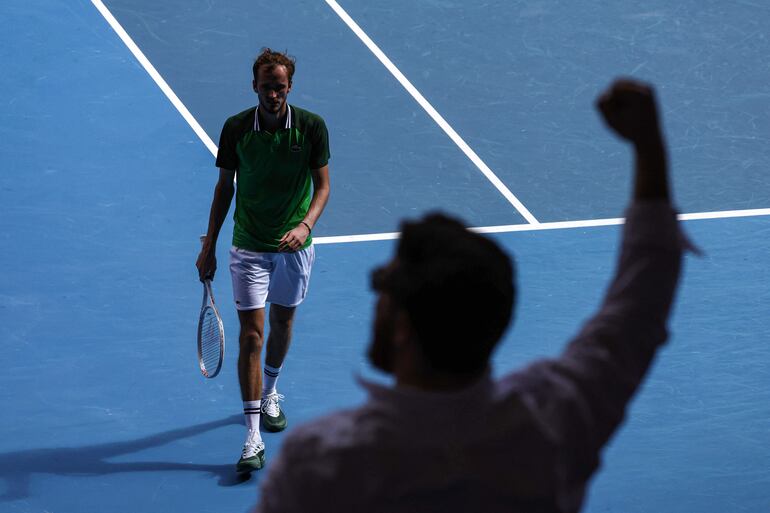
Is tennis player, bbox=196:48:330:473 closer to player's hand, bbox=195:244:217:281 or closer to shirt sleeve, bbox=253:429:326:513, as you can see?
player's hand, bbox=195:244:217:281

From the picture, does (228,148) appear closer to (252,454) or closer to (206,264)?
(206,264)

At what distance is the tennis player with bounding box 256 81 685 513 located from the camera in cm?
163

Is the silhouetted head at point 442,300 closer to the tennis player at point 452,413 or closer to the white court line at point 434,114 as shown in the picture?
the tennis player at point 452,413

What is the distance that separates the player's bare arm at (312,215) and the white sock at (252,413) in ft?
2.96

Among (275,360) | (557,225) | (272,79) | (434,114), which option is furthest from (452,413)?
(434,114)

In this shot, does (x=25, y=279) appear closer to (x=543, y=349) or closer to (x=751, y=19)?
(x=543, y=349)

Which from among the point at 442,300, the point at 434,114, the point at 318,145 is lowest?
the point at 434,114

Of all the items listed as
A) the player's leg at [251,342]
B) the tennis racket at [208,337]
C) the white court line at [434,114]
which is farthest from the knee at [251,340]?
the white court line at [434,114]

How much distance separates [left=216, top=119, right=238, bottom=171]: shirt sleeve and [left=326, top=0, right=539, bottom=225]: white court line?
147 inches

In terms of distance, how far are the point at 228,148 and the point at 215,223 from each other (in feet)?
1.44

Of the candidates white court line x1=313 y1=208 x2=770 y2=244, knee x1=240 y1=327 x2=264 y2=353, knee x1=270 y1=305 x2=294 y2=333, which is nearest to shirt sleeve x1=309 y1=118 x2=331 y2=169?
knee x1=270 y1=305 x2=294 y2=333

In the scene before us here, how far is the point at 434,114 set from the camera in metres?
11.2

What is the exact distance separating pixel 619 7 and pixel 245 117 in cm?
752

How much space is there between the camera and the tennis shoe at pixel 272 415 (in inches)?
281
